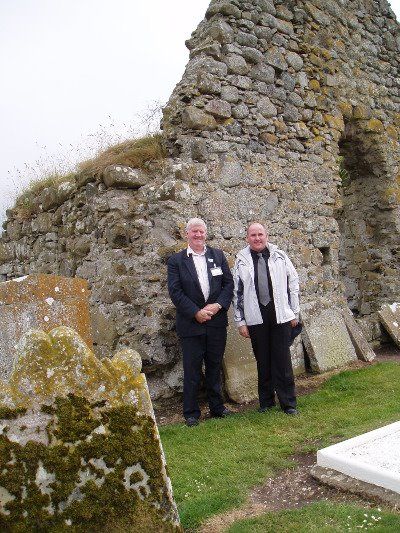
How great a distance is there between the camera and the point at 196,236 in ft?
16.9

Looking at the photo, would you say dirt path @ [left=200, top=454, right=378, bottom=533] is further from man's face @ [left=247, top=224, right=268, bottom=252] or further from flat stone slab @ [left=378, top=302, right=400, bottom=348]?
flat stone slab @ [left=378, top=302, right=400, bottom=348]

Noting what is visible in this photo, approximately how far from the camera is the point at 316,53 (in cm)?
764

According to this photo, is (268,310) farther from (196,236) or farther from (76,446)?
(76,446)

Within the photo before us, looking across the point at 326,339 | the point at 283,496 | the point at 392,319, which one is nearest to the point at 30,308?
the point at 283,496

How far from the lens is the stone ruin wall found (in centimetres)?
575

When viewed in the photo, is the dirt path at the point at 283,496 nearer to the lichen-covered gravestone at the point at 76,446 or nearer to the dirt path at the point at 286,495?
the dirt path at the point at 286,495

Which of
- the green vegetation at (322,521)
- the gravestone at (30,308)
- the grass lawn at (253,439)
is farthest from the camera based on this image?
the gravestone at (30,308)

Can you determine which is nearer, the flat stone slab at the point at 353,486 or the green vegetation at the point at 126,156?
the flat stone slab at the point at 353,486

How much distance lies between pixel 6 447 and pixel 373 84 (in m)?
8.21

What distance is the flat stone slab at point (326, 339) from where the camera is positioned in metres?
6.61

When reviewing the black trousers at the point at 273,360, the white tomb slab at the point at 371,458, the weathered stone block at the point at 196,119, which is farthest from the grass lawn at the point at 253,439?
the weathered stone block at the point at 196,119

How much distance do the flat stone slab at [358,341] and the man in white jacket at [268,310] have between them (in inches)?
89.6

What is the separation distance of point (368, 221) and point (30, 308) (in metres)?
6.80

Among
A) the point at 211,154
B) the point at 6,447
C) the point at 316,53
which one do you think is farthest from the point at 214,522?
the point at 316,53
